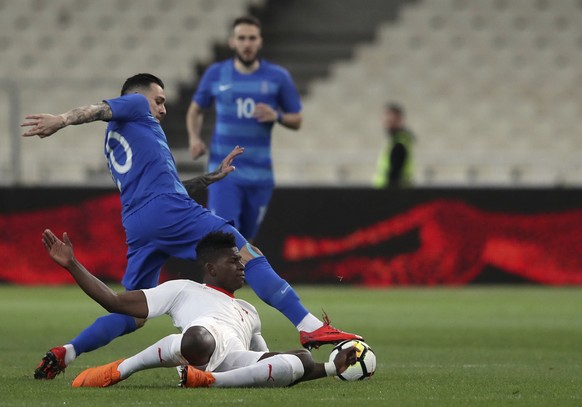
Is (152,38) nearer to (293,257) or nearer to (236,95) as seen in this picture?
(293,257)

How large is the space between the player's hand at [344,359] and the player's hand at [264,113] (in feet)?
11.6

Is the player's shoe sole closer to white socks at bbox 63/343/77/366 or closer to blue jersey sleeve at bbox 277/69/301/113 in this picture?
white socks at bbox 63/343/77/366

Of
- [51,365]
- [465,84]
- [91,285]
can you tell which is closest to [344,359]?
[91,285]

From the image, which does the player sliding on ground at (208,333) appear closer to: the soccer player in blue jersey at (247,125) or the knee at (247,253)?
the knee at (247,253)

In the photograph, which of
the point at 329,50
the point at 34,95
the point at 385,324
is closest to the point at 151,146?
the point at 385,324

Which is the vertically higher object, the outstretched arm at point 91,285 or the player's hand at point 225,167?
the player's hand at point 225,167

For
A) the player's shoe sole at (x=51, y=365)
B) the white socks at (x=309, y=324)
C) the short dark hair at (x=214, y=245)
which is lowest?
the player's shoe sole at (x=51, y=365)

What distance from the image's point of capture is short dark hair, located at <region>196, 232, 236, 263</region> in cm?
652

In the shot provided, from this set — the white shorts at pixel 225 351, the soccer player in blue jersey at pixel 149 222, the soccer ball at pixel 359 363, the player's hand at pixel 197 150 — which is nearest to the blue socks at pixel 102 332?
the soccer player in blue jersey at pixel 149 222

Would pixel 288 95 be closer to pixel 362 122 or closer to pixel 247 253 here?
pixel 247 253

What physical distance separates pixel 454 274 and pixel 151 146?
371 inches

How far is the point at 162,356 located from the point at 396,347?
3250 mm

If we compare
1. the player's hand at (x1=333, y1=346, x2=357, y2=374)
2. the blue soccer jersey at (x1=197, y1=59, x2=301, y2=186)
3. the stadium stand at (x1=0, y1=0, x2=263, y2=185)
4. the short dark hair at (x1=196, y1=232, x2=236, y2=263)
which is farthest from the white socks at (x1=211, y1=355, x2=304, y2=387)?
the stadium stand at (x1=0, y1=0, x2=263, y2=185)

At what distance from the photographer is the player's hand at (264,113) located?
969 centimetres
